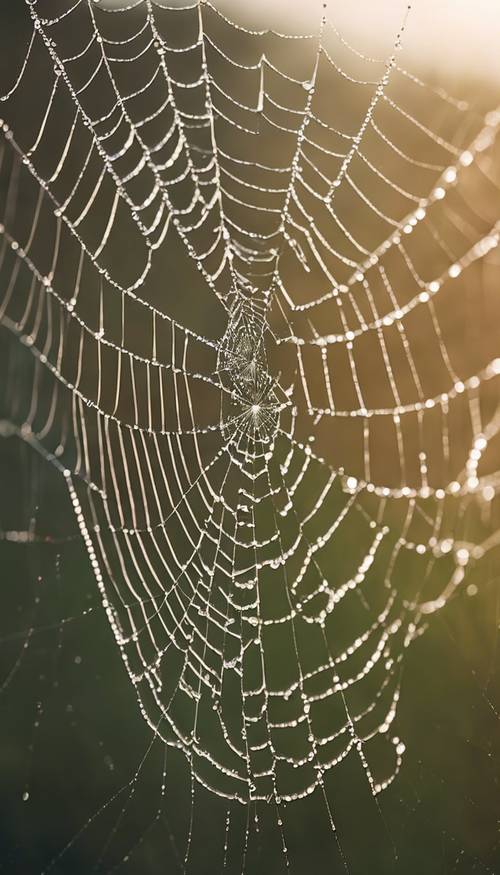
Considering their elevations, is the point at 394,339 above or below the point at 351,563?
above

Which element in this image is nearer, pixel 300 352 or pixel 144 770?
pixel 300 352

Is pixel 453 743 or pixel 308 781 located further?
pixel 308 781

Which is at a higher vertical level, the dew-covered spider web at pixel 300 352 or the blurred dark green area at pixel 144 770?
the dew-covered spider web at pixel 300 352

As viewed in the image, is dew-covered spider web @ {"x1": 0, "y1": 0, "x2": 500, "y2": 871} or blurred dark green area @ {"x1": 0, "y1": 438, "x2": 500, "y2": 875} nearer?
blurred dark green area @ {"x1": 0, "y1": 438, "x2": 500, "y2": 875}

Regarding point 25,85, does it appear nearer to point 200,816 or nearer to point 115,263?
point 115,263

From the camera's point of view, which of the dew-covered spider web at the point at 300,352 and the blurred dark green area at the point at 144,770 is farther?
the dew-covered spider web at the point at 300,352

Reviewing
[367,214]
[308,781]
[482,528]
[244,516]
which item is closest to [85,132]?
[367,214]

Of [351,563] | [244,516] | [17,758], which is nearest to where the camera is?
[17,758]

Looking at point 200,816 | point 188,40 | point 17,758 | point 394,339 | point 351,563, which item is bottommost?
point 200,816

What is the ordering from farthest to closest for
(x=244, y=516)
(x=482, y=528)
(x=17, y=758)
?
(x=244, y=516) < (x=17, y=758) < (x=482, y=528)

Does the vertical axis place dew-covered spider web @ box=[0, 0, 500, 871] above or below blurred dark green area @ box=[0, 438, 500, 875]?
above

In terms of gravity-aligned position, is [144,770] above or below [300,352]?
below
